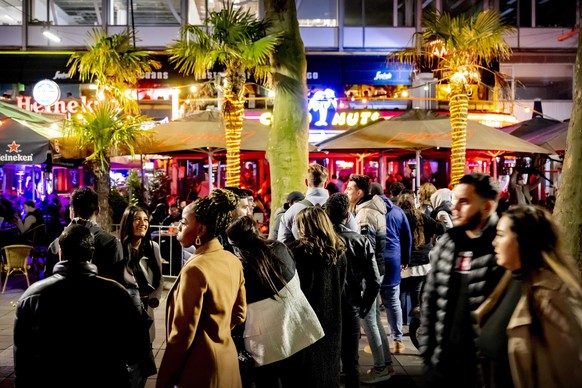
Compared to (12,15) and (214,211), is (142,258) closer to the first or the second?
(214,211)

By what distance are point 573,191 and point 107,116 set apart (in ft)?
27.4

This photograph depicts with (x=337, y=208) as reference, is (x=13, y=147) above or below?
above

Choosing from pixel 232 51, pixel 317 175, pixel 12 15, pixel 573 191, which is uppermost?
pixel 12 15

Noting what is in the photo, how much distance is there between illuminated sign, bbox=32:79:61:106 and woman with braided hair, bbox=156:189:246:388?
1590 centimetres

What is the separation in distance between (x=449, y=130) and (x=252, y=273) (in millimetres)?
10376

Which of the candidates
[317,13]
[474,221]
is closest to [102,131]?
[474,221]

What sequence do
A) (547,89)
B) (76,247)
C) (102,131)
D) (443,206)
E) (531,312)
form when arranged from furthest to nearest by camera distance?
1. (547,89)
2. (102,131)
3. (443,206)
4. (76,247)
5. (531,312)

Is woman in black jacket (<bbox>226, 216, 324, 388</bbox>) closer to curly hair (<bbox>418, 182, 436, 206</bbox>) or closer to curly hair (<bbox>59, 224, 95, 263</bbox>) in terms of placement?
curly hair (<bbox>59, 224, 95, 263</bbox>)

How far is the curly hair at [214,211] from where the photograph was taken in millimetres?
3492

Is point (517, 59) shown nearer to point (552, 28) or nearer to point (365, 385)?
point (552, 28)

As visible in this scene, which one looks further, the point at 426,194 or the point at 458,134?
the point at 458,134

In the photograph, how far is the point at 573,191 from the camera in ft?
19.4

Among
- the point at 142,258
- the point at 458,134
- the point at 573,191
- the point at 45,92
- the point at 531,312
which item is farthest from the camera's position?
the point at 45,92

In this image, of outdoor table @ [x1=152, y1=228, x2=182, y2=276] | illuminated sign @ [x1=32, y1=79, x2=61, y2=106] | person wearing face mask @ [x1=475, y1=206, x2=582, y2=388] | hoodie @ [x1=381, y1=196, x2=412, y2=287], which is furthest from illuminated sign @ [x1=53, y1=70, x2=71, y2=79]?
person wearing face mask @ [x1=475, y1=206, x2=582, y2=388]
